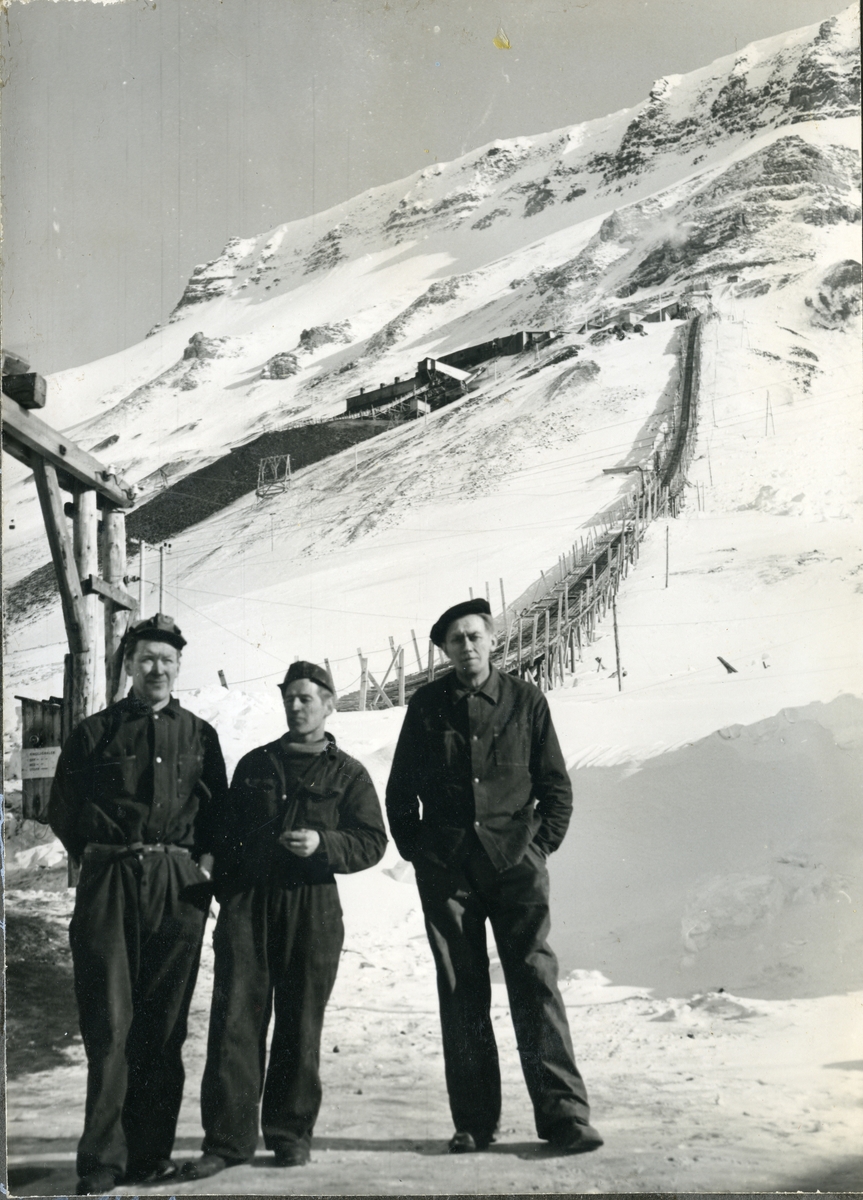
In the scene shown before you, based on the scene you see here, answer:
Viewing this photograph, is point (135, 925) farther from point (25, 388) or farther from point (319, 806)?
point (25, 388)

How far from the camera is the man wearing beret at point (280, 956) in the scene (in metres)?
3.17

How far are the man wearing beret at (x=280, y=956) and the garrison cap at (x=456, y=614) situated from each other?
56 cm

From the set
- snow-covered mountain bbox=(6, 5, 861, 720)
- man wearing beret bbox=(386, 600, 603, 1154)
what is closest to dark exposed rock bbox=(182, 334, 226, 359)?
snow-covered mountain bbox=(6, 5, 861, 720)

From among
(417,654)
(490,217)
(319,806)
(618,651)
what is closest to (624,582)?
(618,651)

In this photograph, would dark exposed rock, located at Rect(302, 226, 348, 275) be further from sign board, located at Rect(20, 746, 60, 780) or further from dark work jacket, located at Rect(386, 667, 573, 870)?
sign board, located at Rect(20, 746, 60, 780)

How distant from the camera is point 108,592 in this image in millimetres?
4133

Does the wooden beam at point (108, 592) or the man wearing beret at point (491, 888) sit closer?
the man wearing beret at point (491, 888)

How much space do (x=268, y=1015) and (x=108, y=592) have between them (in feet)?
5.86

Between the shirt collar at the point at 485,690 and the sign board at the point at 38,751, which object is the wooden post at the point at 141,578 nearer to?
the sign board at the point at 38,751

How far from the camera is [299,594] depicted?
13.7 feet

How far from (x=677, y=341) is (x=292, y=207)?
70.2 inches

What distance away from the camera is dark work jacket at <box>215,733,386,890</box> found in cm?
323

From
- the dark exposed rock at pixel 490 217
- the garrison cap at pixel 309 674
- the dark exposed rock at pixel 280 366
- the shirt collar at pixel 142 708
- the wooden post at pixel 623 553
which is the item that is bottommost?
the shirt collar at pixel 142 708

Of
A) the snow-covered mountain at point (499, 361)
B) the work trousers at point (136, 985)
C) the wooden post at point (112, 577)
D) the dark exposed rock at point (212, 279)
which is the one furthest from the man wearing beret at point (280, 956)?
the dark exposed rock at point (212, 279)
